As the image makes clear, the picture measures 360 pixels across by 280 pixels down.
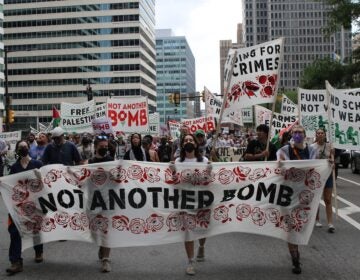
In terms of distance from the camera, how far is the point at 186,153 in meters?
6.99

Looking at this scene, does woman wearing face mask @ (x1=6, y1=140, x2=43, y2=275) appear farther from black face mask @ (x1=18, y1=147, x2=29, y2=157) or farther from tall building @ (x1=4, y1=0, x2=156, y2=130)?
tall building @ (x1=4, y1=0, x2=156, y2=130)

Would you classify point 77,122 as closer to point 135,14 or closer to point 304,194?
point 304,194

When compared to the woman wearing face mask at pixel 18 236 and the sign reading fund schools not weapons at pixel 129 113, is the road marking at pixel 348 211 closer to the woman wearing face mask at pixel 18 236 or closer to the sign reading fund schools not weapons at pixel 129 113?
the woman wearing face mask at pixel 18 236

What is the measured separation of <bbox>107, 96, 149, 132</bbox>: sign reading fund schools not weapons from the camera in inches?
707

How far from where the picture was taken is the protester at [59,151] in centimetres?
862

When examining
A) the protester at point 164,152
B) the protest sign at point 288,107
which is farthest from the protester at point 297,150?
the protest sign at point 288,107

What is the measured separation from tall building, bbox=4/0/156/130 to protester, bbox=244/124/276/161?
329ft

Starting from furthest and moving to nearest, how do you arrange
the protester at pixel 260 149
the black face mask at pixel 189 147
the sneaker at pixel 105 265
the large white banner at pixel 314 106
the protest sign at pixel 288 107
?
the protest sign at pixel 288 107, the large white banner at pixel 314 106, the protester at pixel 260 149, the black face mask at pixel 189 147, the sneaker at pixel 105 265

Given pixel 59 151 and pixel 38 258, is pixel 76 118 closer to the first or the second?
pixel 59 151

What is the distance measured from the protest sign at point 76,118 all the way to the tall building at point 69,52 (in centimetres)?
8708

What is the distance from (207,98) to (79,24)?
91.5m

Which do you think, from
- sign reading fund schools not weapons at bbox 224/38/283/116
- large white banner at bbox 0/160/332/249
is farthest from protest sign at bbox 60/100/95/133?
large white banner at bbox 0/160/332/249

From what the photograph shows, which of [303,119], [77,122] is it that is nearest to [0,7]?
[77,122]

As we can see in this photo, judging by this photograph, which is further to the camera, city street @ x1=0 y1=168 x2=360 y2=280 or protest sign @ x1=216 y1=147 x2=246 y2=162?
protest sign @ x1=216 y1=147 x2=246 y2=162
